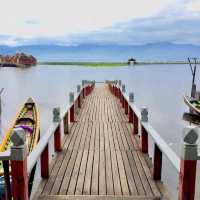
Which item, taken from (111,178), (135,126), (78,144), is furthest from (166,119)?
(111,178)

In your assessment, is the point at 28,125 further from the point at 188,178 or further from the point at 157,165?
the point at 188,178

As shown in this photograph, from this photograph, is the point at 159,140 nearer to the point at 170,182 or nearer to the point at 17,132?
the point at 17,132

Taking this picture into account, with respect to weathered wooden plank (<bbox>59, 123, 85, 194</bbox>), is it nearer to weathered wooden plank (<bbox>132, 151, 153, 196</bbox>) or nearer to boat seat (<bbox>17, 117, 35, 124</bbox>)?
weathered wooden plank (<bbox>132, 151, 153, 196</bbox>)

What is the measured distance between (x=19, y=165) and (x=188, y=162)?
2.34 meters

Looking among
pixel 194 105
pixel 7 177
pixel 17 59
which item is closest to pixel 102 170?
pixel 7 177

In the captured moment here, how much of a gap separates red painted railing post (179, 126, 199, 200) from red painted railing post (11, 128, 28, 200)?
2227mm

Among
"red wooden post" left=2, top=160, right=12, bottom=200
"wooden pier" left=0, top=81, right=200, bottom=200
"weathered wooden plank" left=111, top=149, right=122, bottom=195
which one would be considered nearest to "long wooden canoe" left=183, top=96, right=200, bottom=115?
"wooden pier" left=0, top=81, right=200, bottom=200

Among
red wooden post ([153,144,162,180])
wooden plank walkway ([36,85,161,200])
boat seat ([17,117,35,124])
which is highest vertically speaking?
red wooden post ([153,144,162,180])

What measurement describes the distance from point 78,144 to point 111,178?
3.03 metres

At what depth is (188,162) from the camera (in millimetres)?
4414

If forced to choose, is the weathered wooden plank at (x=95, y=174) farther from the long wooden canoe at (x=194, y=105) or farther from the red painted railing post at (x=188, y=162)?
the long wooden canoe at (x=194, y=105)

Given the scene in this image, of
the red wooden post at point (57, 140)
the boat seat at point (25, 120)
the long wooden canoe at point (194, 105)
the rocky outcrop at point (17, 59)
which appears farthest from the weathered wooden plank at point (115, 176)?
the rocky outcrop at point (17, 59)

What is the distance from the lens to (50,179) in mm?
6570

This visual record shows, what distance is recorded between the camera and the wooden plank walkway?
590 cm
